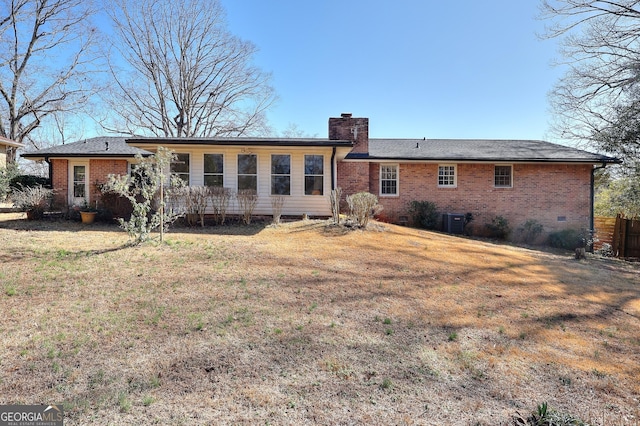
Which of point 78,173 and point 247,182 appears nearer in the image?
point 247,182

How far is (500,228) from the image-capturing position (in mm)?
13242

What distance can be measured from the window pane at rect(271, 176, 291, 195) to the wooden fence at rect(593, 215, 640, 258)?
1317 cm

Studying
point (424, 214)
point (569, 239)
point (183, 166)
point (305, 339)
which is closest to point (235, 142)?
point (183, 166)

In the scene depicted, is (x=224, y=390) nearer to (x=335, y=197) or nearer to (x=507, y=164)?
(x=335, y=197)

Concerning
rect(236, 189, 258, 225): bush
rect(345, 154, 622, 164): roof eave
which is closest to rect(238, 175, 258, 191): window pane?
rect(236, 189, 258, 225): bush

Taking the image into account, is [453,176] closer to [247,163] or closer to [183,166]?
[247,163]

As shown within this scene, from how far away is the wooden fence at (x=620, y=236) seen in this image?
12.2m

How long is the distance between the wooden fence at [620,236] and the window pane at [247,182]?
14.4 m

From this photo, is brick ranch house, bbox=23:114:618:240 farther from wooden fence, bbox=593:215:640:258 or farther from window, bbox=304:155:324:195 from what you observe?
window, bbox=304:155:324:195

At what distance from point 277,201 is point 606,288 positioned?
8899 mm

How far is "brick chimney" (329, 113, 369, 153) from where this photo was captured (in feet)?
47.4

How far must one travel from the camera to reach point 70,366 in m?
2.96

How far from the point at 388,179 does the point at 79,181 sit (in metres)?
14.6

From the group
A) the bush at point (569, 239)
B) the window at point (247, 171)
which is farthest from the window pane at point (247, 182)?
the bush at point (569, 239)
